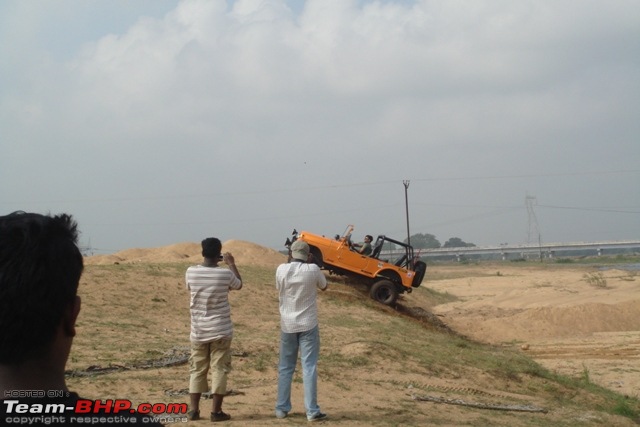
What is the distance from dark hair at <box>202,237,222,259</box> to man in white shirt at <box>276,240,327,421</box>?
2.76 ft

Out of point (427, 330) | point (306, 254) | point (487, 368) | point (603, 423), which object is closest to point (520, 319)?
point (427, 330)

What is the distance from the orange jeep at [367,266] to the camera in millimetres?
23031

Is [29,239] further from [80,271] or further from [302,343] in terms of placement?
[302,343]

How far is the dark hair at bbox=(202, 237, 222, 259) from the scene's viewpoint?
288 inches

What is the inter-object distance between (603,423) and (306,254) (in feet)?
15.8

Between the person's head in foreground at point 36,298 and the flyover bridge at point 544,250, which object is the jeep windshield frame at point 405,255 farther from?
the flyover bridge at point 544,250

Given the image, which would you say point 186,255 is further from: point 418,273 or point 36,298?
point 36,298

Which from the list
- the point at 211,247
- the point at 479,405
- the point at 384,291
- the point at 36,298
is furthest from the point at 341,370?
the point at 384,291

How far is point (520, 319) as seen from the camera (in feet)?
73.5

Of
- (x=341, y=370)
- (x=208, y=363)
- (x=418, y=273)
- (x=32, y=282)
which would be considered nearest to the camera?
(x=32, y=282)

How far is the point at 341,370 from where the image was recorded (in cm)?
1120

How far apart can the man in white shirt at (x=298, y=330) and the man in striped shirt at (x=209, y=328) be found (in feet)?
2.15

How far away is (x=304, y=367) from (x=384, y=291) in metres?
15.6

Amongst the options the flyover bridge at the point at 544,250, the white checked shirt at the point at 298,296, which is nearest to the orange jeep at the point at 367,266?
the white checked shirt at the point at 298,296
